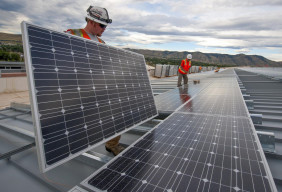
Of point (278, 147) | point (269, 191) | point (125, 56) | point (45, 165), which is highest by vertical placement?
point (125, 56)

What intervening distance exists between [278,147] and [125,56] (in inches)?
155

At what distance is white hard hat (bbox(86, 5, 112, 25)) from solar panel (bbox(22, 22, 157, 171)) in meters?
0.87

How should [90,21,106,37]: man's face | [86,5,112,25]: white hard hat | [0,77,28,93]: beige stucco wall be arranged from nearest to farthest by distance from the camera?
[86,5,112,25]: white hard hat, [90,21,106,37]: man's face, [0,77,28,93]: beige stucco wall

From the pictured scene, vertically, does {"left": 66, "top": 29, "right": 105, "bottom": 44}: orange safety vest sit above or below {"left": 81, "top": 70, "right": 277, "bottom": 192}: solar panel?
above

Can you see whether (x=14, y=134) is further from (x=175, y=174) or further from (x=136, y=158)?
(x=175, y=174)

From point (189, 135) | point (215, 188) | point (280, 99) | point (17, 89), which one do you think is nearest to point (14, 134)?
point (189, 135)

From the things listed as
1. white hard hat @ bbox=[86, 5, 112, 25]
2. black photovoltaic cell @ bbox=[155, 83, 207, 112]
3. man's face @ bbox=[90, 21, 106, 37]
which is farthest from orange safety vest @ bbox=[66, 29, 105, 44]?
black photovoltaic cell @ bbox=[155, 83, 207, 112]

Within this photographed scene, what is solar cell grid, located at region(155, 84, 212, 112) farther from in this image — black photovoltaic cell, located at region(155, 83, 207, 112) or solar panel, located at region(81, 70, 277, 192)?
solar panel, located at region(81, 70, 277, 192)

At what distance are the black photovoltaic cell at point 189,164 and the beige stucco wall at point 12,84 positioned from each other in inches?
Answer: 887

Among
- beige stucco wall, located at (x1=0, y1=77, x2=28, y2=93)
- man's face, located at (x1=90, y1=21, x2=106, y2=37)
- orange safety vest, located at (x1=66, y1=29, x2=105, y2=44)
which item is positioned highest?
man's face, located at (x1=90, y1=21, x2=106, y2=37)

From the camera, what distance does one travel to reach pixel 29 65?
6.82 ft

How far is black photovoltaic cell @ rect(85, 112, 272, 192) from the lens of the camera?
1818mm

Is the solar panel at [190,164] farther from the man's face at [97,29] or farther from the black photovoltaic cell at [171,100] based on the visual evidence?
the man's face at [97,29]

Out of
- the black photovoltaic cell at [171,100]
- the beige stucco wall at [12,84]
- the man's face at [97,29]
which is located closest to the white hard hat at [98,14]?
the man's face at [97,29]
